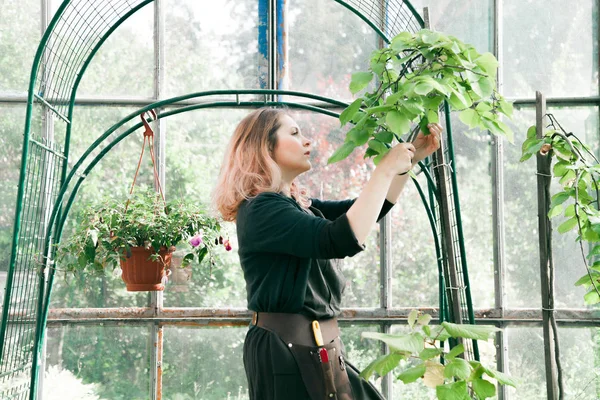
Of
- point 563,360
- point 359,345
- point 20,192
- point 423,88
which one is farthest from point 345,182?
point 423,88

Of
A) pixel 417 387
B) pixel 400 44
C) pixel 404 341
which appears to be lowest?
pixel 417 387

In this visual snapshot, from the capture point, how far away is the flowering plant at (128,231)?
3.08 meters

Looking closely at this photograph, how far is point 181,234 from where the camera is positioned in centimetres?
314

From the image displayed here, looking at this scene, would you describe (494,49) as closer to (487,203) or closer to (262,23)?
(487,203)

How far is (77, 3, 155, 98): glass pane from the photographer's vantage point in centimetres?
381

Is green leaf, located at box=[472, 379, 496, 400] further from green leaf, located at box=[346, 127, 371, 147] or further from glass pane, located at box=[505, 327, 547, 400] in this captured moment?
glass pane, located at box=[505, 327, 547, 400]

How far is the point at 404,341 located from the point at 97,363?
2.73 m

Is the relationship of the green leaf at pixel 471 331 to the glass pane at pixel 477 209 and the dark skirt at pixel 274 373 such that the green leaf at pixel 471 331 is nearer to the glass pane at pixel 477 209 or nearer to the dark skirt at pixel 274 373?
the dark skirt at pixel 274 373

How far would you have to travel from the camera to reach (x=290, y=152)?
1.85 m

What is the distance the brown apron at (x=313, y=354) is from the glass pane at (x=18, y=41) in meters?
2.59

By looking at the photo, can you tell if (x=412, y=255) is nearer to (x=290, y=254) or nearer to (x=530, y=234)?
(x=530, y=234)

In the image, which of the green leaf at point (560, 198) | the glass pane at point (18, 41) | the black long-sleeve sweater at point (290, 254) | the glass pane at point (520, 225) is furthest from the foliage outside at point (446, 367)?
the glass pane at point (18, 41)

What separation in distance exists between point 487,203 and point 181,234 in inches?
65.3

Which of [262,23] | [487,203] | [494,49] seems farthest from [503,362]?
[262,23]
